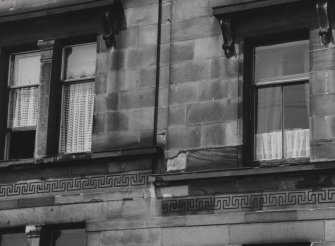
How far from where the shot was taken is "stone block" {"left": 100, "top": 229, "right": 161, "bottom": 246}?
1888 centimetres

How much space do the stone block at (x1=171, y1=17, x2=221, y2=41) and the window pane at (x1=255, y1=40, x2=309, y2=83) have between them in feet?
3.19

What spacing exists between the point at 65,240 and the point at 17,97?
3.55 metres

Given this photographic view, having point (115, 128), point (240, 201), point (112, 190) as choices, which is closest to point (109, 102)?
point (115, 128)

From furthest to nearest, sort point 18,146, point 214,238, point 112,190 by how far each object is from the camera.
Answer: point 18,146
point 112,190
point 214,238

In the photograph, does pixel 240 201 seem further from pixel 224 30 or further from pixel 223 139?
pixel 224 30

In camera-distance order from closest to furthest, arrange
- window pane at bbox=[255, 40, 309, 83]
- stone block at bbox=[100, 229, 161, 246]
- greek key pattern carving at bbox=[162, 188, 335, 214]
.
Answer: greek key pattern carving at bbox=[162, 188, 335, 214]
stone block at bbox=[100, 229, 161, 246]
window pane at bbox=[255, 40, 309, 83]

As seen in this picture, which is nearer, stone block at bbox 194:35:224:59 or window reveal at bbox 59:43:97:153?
stone block at bbox 194:35:224:59

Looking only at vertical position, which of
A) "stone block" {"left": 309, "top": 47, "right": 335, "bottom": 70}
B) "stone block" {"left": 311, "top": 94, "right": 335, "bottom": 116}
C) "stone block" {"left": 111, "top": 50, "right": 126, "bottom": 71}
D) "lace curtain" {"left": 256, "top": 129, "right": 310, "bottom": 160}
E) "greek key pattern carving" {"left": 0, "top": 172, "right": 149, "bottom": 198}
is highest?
"stone block" {"left": 111, "top": 50, "right": 126, "bottom": 71}

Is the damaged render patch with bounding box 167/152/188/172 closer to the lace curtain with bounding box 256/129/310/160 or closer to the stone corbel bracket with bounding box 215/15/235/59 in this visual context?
the lace curtain with bounding box 256/129/310/160

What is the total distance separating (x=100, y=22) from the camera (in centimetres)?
2083

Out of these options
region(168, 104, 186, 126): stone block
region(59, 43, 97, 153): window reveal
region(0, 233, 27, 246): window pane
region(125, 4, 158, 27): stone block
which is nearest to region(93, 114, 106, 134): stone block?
region(59, 43, 97, 153): window reveal

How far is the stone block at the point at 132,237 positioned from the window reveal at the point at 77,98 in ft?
6.91

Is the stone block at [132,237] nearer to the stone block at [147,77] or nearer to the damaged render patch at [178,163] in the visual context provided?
the damaged render patch at [178,163]

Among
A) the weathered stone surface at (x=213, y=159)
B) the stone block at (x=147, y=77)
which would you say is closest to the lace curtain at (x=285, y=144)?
the weathered stone surface at (x=213, y=159)
